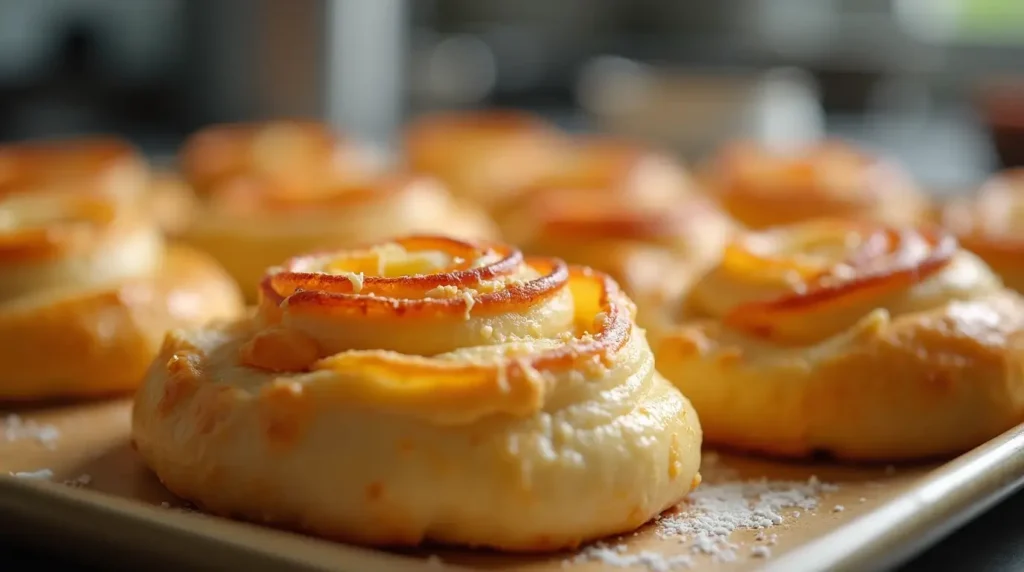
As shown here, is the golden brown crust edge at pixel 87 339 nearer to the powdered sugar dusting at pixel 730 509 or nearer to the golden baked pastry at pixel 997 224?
the powdered sugar dusting at pixel 730 509

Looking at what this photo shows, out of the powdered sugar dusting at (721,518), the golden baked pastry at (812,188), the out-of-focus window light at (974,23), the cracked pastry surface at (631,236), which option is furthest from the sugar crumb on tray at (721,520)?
the out-of-focus window light at (974,23)

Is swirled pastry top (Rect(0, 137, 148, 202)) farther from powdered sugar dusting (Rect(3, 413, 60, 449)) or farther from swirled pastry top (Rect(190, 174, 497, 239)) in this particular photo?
powdered sugar dusting (Rect(3, 413, 60, 449))

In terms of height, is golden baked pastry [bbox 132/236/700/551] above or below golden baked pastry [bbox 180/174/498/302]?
above

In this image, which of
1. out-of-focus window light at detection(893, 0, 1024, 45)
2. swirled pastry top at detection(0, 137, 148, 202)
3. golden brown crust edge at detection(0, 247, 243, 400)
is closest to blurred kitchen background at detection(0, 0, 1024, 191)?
out-of-focus window light at detection(893, 0, 1024, 45)

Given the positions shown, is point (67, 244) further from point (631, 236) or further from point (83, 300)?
point (631, 236)

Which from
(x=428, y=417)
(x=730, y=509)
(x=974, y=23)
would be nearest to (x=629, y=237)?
(x=730, y=509)

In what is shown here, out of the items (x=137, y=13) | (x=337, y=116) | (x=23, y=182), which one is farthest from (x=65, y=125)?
(x=23, y=182)
